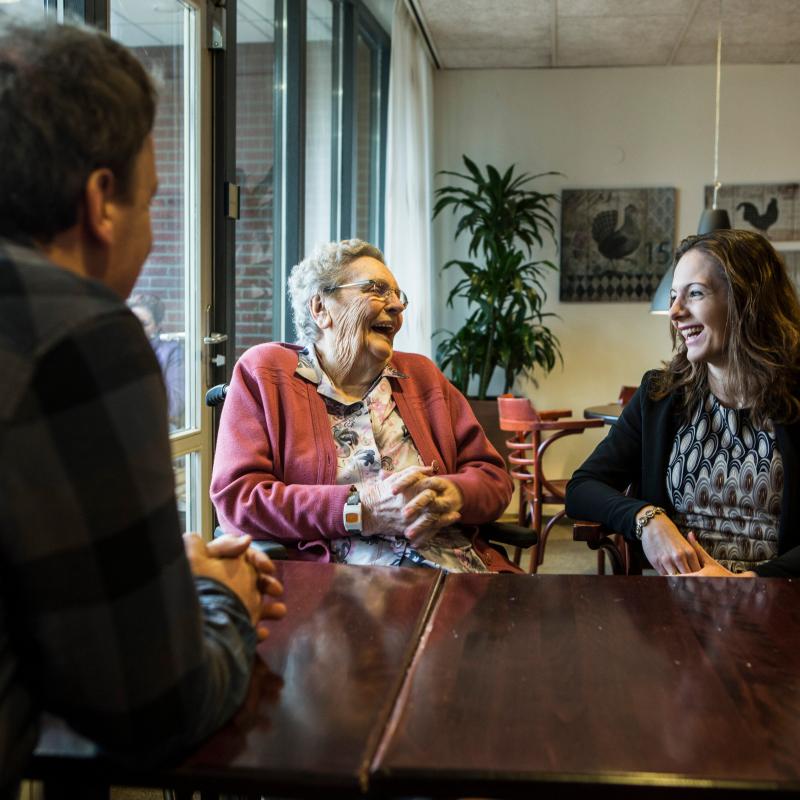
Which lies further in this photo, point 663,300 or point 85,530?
point 663,300

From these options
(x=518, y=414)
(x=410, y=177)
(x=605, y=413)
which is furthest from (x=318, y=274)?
(x=410, y=177)

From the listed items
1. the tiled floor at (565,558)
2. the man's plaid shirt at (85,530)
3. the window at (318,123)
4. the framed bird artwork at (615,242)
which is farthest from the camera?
the framed bird artwork at (615,242)

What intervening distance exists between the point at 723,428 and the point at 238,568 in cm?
129

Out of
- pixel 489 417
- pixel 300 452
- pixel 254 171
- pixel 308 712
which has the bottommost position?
pixel 489 417

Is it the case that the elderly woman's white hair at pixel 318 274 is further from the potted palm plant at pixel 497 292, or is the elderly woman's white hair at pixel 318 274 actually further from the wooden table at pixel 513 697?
the potted palm plant at pixel 497 292

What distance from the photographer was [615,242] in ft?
20.9

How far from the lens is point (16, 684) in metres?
0.77

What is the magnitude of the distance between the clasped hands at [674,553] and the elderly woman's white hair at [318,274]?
0.91m

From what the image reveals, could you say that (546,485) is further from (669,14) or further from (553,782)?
(553,782)

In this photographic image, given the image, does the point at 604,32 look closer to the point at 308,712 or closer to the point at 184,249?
the point at 184,249

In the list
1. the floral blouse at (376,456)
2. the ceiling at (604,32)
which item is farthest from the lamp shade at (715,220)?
the floral blouse at (376,456)

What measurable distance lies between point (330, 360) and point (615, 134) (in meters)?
4.77

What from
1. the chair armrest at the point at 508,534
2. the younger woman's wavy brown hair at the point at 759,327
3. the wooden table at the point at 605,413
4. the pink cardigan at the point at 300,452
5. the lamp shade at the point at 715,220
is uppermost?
the lamp shade at the point at 715,220

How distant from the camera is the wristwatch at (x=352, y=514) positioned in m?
1.88
